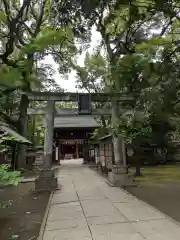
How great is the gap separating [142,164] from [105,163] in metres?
7.19

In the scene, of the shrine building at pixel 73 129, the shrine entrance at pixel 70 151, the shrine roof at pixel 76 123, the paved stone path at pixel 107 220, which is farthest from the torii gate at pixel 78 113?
the shrine entrance at pixel 70 151

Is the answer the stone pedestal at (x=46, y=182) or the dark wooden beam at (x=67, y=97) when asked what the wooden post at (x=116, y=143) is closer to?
the dark wooden beam at (x=67, y=97)

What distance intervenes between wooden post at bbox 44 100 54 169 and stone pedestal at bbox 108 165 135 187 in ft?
9.70

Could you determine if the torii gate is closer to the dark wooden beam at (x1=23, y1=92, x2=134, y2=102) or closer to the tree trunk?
the dark wooden beam at (x1=23, y1=92, x2=134, y2=102)

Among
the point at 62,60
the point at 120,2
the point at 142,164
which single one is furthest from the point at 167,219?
the point at 142,164

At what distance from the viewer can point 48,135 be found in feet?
36.9

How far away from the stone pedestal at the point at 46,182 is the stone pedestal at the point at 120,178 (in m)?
2.65

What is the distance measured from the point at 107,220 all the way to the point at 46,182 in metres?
5.50

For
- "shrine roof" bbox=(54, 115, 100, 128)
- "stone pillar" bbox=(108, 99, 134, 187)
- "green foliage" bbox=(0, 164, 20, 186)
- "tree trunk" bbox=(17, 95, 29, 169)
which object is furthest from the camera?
"shrine roof" bbox=(54, 115, 100, 128)

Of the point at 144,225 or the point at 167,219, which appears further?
the point at 167,219

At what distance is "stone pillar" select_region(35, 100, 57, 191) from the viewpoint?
1064 centimetres

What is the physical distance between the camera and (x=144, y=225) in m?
5.14

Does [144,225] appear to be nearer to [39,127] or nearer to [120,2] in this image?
[120,2]

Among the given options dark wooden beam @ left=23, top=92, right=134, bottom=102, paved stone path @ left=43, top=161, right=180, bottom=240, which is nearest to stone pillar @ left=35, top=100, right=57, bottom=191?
dark wooden beam @ left=23, top=92, right=134, bottom=102
